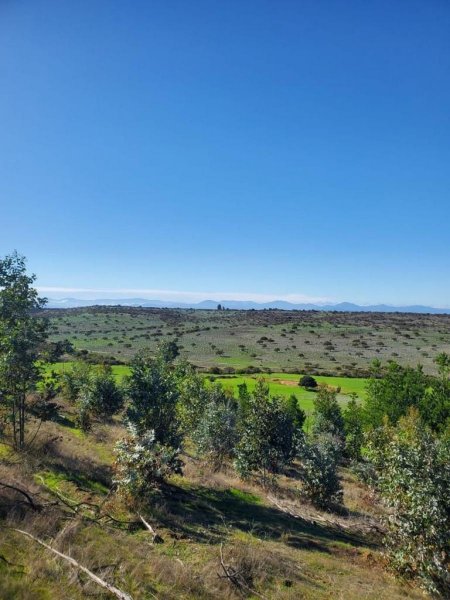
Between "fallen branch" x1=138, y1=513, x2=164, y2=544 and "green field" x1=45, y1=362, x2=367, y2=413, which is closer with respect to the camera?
"fallen branch" x1=138, y1=513, x2=164, y2=544

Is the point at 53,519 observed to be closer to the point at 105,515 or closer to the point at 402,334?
the point at 105,515

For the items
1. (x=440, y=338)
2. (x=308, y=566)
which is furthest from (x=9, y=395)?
(x=440, y=338)

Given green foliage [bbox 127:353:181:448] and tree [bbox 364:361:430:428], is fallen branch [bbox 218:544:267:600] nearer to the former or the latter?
green foliage [bbox 127:353:181:448]

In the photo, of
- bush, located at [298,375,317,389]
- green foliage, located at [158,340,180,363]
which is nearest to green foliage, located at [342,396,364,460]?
bush, located at [298,375,317,389]

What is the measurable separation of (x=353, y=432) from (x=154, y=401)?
127 ft

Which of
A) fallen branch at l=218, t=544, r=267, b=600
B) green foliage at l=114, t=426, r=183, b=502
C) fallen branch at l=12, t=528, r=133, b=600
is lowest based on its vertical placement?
fallen branch at l=218, t=544, r=267, b=600

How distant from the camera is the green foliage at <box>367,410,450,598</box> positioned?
1422 cm

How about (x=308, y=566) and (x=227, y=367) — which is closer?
(x=308, y=566)

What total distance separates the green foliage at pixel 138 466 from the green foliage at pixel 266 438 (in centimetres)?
1145

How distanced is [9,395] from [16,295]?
18.4ft

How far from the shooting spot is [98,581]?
8.91 metres

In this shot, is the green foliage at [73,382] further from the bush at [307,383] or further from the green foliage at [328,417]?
the bush at [307,383]

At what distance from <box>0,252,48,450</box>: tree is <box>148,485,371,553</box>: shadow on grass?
961 cm

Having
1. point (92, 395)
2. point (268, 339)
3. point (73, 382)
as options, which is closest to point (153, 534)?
point (92, 395)
